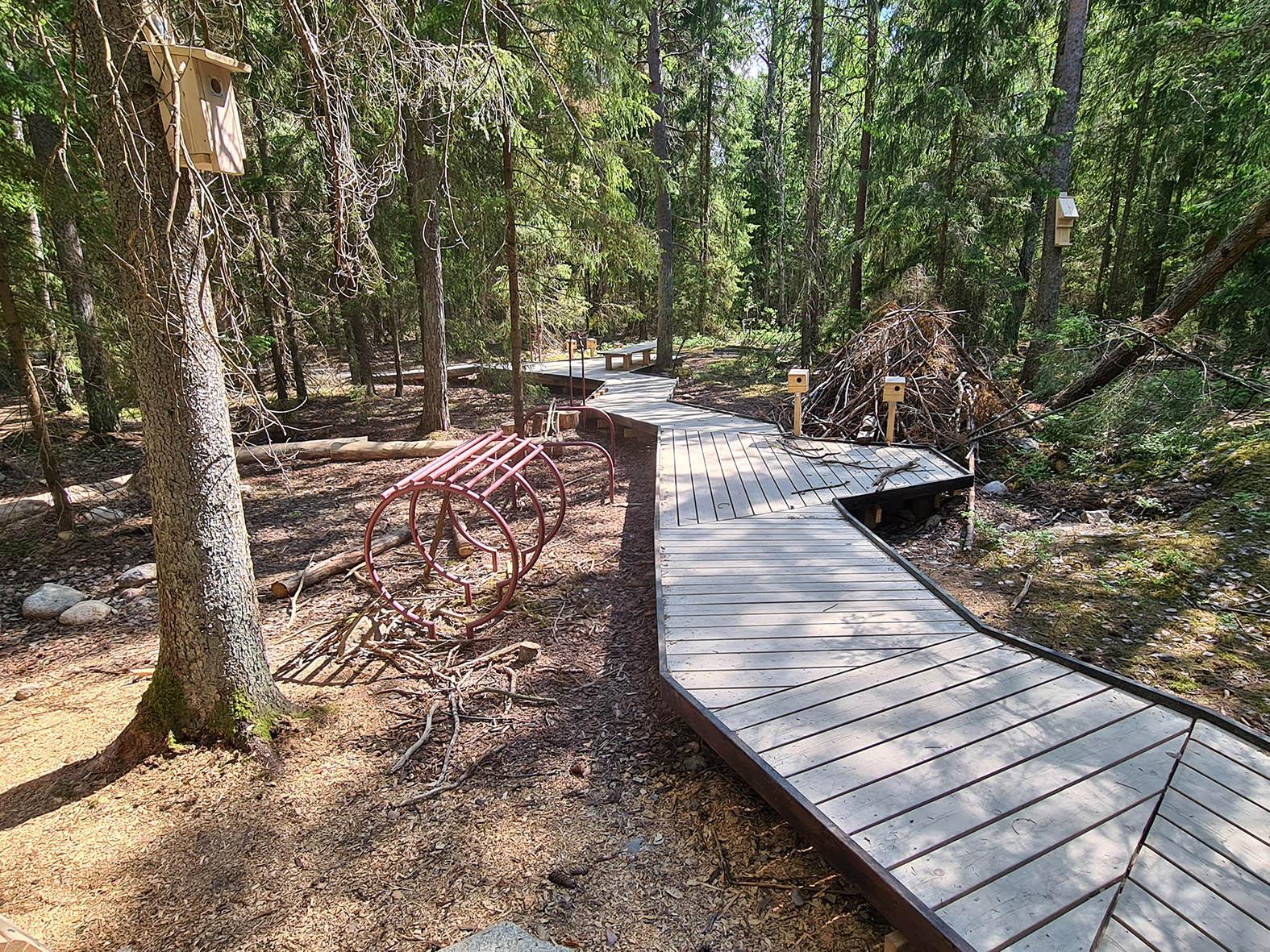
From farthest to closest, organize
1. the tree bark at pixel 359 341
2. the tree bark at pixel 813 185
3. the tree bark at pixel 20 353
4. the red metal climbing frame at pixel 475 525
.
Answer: the tree bark at pixel 359 341 → the tree bark at pixel 813 185 → the tree bark at pixel 20 353 → the red metal climbing frame at pixel 475 525

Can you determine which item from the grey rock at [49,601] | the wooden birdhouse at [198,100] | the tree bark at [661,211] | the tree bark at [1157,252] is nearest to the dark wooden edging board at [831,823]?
the wooden birdhouse at [198,100]

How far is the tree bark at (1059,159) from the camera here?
28.5ft

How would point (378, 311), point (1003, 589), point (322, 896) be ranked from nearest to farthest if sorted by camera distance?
point (322, 896) < point (1003, 589) < point (378, 311)

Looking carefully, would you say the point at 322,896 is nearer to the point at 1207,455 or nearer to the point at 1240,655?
the point at 1240,655

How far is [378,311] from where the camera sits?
15.1 m

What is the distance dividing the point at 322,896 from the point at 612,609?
2.62 meters

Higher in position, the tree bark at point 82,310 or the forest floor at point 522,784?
the tree bark at point 82,310

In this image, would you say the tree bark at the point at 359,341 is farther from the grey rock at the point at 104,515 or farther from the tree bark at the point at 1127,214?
the tree bark at the point at 1127,214

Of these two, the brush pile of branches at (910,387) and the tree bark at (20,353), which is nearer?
the tree bark at (20,353)

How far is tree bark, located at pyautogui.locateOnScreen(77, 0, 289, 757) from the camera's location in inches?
99.9

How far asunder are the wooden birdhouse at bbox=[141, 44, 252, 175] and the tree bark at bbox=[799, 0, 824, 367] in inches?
396

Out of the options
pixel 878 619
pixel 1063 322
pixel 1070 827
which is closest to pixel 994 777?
pixel 1070 827

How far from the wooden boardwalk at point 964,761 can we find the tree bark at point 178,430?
83.9 inches

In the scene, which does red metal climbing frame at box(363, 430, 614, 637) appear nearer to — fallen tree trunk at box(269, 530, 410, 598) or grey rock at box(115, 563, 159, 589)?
fallen tree trunk at box(269, 530, 410, 598)
